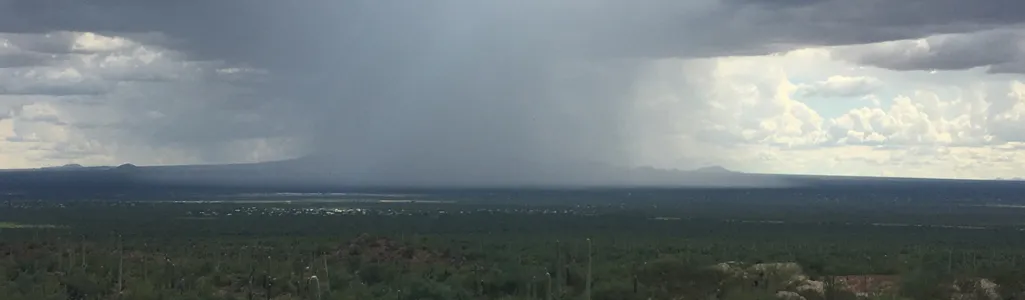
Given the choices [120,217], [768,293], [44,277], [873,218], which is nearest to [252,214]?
[120,217]

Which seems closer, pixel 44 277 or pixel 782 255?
pixel 44 277

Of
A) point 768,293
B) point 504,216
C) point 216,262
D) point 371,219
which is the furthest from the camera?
point 504,216

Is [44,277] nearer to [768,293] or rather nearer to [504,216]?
[768,293]

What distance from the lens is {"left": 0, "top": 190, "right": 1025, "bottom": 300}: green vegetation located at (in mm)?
51344

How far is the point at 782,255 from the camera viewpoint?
265 ft

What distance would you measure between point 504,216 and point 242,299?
112 metres

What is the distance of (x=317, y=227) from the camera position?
13175 cm

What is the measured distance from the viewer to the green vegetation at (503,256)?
168 ft

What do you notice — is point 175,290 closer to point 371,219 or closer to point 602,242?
point 602,242

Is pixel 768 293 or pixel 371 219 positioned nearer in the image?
pixel 768 293

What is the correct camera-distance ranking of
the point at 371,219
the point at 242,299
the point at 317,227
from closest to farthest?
the point at 242,299
the point at 317,227
the point at 371,219

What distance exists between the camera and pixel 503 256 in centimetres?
8069

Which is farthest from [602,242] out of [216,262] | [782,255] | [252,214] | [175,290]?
[252,214]

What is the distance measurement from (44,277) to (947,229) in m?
111
